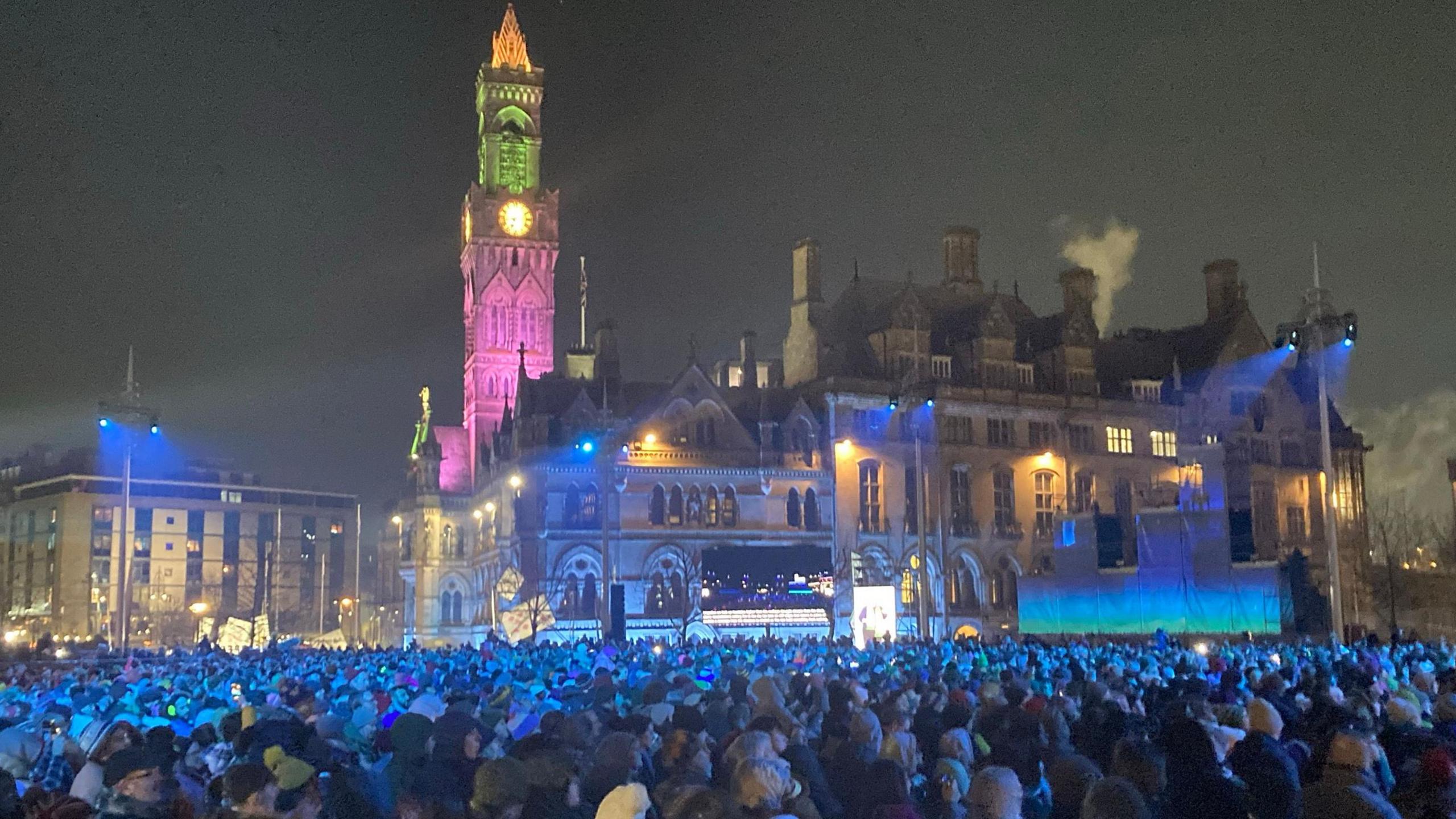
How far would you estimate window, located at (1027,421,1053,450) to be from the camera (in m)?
74.1

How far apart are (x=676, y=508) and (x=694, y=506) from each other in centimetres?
88

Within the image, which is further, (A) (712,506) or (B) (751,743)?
(A) (712,506)

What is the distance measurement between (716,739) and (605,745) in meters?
3.06

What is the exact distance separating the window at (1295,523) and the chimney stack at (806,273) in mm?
28214

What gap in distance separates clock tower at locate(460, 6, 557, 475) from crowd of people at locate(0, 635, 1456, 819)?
63300 mm

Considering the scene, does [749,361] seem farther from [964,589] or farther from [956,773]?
[956,773]

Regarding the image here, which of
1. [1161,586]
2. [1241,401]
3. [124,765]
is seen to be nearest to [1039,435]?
[1241,401]

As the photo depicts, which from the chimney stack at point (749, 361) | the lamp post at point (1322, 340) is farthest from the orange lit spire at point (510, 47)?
the lamp post at point (1322, 340)

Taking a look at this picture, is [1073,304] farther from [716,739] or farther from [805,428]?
[716,739]

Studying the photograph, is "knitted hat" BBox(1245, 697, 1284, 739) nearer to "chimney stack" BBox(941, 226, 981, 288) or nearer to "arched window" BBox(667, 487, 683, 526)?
"arched window" BBox(667, 487, 683, 526)

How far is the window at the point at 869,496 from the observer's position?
68688mm

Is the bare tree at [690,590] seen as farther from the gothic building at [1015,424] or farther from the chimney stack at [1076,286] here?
the chimney stack at [1076,286]

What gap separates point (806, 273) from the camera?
7731 cm

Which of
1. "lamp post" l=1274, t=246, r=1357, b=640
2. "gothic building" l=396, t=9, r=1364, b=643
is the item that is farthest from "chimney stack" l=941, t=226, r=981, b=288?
"lamp post" l=1274, t=246, r=1357, b=640
